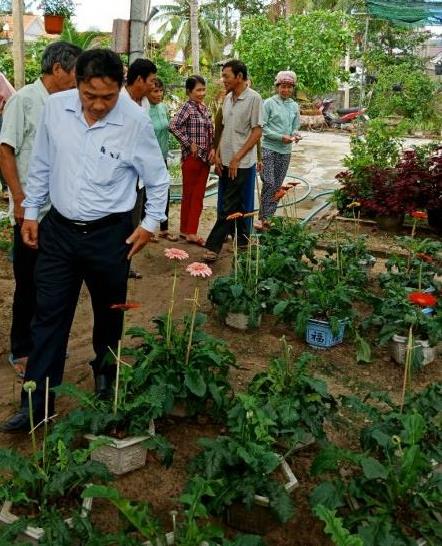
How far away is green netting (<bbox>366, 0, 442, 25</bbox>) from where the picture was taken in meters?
9.70

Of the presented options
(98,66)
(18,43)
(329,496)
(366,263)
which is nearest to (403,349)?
(366,263)

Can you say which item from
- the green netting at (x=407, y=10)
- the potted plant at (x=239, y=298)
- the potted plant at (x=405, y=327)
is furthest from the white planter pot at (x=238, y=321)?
the green netting at (x=407, y=10)

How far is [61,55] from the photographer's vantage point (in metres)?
3.41

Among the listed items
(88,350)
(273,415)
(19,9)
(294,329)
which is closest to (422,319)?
(294,329)

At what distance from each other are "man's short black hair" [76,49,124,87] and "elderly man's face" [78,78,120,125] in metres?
0.02

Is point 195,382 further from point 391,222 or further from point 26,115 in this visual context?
point 391,222

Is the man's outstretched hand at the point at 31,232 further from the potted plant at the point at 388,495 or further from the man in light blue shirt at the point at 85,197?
the potted plant at the point at 388,495

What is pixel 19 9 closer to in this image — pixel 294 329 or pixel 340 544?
pixel 294 329

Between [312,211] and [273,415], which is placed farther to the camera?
[312,211]

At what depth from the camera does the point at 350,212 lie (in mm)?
8508

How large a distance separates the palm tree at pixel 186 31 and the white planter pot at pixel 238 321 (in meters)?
30.9

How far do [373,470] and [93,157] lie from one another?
1790mm

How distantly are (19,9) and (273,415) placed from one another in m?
10.3

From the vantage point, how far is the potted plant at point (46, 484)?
2.50 m
